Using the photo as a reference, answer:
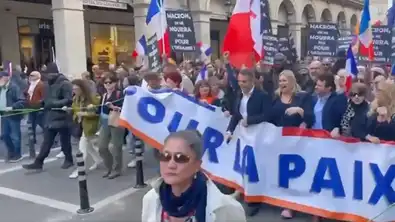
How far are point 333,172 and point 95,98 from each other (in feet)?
14.2

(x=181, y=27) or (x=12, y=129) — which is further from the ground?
(x=181, y=27)

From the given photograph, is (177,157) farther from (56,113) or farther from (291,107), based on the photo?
(56,113)

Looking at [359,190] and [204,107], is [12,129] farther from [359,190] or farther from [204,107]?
[359,190]

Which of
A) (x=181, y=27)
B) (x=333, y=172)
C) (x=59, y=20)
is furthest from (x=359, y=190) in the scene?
(x=59, y=20)

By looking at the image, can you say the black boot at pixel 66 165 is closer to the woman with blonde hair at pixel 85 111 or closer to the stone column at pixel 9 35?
the woman with blonde hair at pixel 85 111

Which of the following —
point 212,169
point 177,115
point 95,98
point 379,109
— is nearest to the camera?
point 379,109

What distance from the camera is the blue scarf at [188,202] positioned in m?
2.28

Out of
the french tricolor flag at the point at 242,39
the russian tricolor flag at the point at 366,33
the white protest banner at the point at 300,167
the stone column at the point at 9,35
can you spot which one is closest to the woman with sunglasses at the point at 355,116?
the white protest banner at the point at 300,167

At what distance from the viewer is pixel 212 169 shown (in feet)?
21.4

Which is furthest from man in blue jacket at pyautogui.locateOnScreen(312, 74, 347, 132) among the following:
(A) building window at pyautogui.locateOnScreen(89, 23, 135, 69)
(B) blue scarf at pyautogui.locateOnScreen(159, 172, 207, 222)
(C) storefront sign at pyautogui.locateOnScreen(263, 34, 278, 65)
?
(A) building window at pyautogui.locateOnScreen(89, 23, 135, 69)

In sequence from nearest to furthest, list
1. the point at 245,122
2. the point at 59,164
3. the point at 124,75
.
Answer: the point at 245,122, the point at 59,164, the point at 124,75

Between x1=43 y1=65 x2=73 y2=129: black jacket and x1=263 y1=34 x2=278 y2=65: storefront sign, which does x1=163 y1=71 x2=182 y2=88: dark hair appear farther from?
x1=263 y1=34 x2=278 y2=65: storefront sign

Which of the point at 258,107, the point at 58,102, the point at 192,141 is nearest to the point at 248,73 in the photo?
the point at 258,107

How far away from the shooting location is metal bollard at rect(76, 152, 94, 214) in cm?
646
